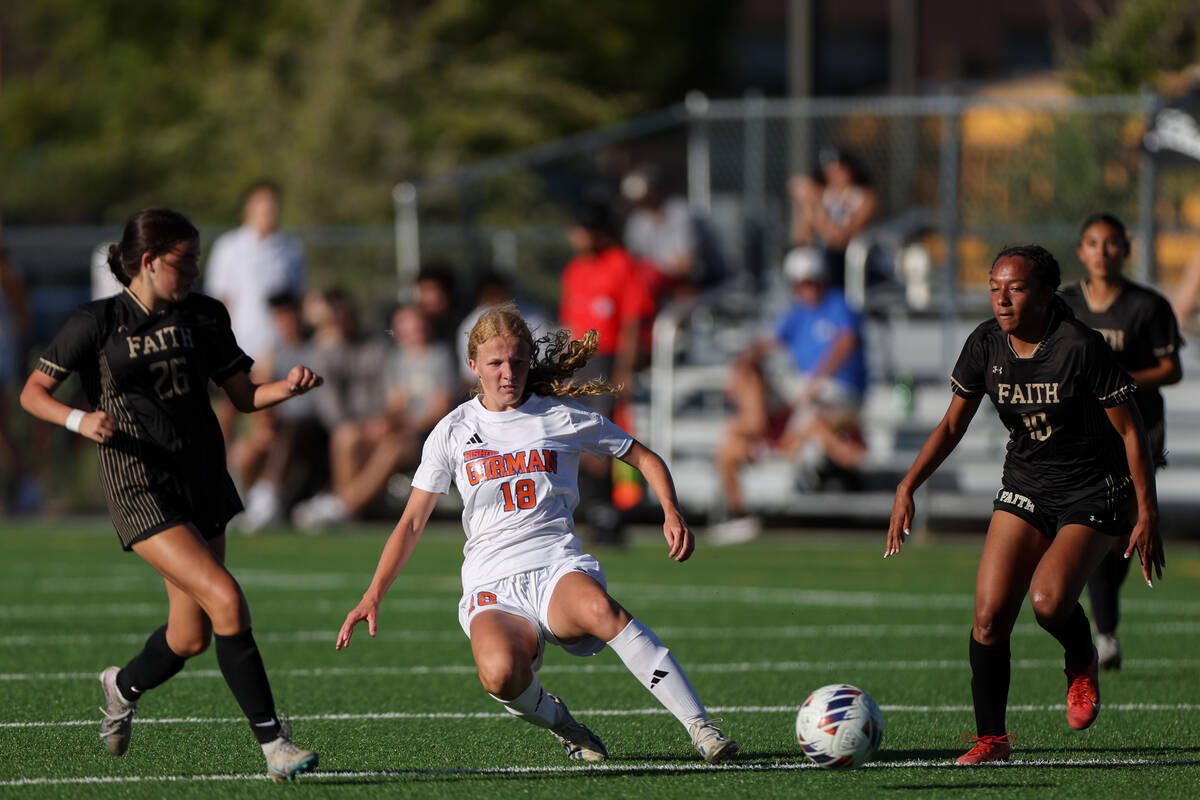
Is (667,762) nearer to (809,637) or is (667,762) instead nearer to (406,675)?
(406,675)

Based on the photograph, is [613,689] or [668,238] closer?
[613,689]

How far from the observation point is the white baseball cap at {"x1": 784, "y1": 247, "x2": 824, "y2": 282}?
14.9 m

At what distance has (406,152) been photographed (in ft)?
92.8

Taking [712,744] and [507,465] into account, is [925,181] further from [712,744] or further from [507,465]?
[712,744]

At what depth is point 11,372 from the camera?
16.1 meters

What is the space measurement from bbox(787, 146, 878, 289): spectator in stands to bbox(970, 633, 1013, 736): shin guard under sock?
31.1ft

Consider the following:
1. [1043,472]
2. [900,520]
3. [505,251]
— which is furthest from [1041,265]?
[505,251]

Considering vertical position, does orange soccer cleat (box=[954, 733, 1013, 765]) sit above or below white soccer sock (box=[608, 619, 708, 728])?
below

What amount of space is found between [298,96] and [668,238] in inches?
579

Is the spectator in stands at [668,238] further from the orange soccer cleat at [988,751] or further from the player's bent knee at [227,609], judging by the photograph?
the player's bent knee at [227,609]

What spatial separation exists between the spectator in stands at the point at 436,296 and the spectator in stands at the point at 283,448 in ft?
3.55

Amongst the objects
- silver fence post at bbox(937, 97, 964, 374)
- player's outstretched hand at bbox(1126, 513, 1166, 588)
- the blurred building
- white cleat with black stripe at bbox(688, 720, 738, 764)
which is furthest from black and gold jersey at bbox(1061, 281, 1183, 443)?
the blurred building

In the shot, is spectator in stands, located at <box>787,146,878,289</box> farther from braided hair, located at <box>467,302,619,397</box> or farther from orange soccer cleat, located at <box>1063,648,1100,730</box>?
braided hair, located at <box>467,302,619,397</box>

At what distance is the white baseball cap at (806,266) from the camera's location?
1485cm
